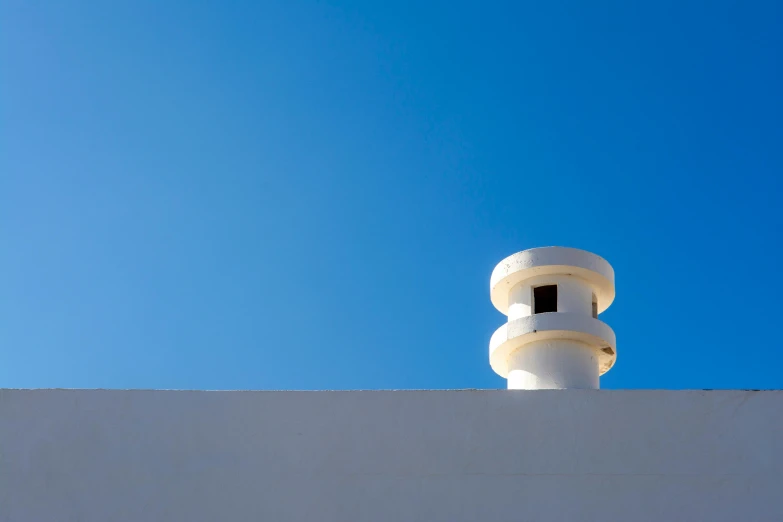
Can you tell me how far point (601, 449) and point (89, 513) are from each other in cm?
364

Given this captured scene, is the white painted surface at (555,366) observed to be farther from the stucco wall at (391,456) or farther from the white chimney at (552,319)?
the stucco wall at (391,456)

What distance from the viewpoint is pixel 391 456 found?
589cm

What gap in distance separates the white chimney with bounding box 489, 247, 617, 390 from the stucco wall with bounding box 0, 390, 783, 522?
1.26 m

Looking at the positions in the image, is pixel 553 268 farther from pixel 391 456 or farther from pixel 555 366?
pixel 391 456

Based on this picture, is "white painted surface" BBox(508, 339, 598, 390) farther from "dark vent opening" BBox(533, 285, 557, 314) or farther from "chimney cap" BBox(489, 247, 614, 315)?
"chimney cap" BBox(489, 247, 614, 315)

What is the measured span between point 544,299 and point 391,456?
8.92ft

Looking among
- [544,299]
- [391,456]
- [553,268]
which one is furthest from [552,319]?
[391,456]

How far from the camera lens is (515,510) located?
18.5 ft

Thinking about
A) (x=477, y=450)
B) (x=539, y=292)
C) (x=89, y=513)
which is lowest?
(x=89, y=513)

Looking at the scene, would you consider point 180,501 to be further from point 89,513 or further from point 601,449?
point 601,449

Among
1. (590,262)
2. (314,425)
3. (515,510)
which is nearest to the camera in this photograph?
(515,510)

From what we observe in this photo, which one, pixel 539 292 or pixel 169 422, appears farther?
pixel 539 292

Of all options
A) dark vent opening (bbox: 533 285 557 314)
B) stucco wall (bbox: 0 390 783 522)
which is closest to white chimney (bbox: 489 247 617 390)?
dark vent opening (bbox: 533 285 557 314)

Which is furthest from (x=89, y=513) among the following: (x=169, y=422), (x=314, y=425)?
(x=314, y=425)
